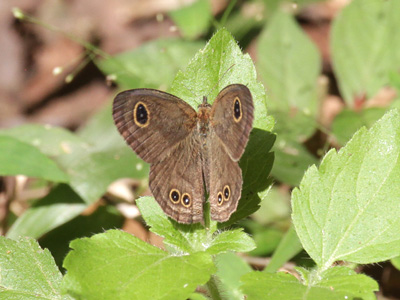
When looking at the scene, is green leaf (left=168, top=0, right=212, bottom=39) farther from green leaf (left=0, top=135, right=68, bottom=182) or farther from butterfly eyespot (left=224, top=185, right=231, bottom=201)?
butterfly eyespot (left=224, top=185, right=231, bottom=201)

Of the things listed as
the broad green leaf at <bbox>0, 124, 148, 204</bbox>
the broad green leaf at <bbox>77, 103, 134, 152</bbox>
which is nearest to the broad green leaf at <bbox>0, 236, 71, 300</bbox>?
the broad green leaf at <bbox>0, 124, 148, 204</bbox>

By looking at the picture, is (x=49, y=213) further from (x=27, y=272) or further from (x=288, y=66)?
Answer: (x=288, y=66)

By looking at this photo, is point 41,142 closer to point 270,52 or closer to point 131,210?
point 131,210

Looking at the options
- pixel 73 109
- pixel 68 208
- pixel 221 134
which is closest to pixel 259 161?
pixel 221 134

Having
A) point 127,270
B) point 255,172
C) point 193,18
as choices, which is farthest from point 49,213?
point 193,18

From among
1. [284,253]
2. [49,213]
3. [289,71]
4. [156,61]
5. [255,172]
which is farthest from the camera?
[156,61]
